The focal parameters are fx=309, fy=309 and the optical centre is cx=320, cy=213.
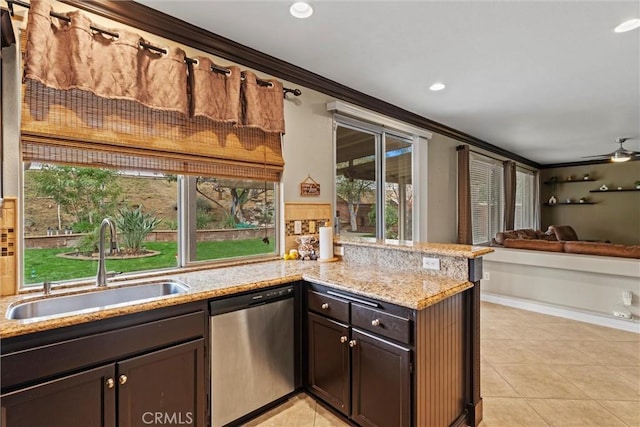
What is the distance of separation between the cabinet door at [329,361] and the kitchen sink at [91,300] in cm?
92

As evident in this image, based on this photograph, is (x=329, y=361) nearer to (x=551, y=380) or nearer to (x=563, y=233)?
(x=551, y=380)

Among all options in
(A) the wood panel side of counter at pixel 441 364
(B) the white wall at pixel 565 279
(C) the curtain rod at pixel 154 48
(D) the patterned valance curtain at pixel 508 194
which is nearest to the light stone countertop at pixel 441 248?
(A) the wood panel side of counter at pixel 441 364

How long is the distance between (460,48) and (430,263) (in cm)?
181

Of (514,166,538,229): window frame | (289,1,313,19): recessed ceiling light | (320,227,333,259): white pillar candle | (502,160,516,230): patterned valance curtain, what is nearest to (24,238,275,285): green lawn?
(320,227,333,259): white pillar candle

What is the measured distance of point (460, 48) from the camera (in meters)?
2.55

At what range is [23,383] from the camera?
1.25m

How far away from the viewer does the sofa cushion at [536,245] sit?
4.05m

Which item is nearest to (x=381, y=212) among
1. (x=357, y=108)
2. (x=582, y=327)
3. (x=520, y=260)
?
(x=357, y=108)

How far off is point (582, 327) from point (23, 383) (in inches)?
193

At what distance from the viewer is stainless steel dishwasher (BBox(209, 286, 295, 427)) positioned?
6.07ft

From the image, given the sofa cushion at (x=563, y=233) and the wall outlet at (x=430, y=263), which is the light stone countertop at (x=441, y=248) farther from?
the sofa cushion at (x=563, y=233)

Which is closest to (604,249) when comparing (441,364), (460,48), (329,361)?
(460,48)

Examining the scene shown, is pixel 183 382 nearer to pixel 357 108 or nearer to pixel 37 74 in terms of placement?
pixel 37 74
